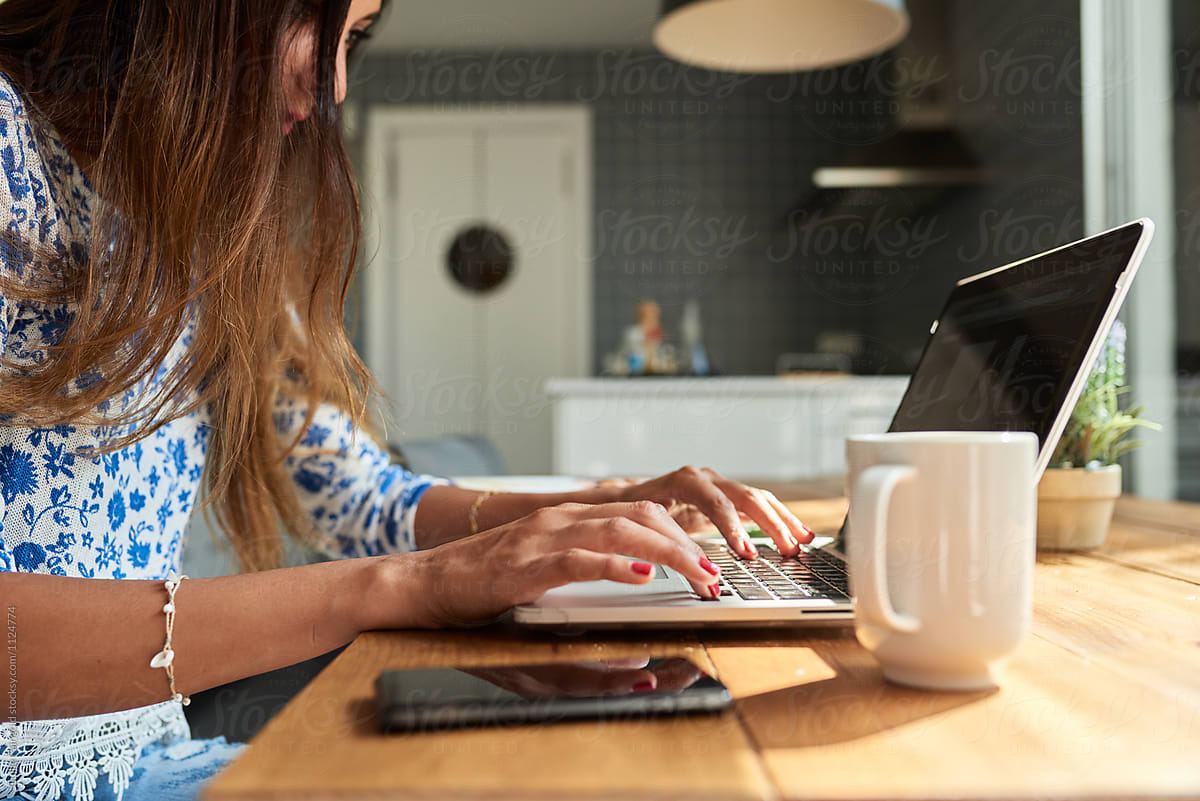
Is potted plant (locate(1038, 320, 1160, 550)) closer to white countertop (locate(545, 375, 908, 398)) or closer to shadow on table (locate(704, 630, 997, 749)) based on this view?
shadow on table (locate(704, 630, 997, 749))

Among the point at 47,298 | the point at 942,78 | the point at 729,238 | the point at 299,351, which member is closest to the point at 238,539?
the point at 299,351

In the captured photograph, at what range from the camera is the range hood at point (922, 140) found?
11.0ft

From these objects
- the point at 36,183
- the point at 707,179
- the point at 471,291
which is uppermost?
the point at 707,179

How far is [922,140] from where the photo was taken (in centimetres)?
342

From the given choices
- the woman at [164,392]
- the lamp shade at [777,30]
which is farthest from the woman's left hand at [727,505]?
the lamp shade at [777,30]

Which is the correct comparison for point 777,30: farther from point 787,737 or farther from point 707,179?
point 707,179

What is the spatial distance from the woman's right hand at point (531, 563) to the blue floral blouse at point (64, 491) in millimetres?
184

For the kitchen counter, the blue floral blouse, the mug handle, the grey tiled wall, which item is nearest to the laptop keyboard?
the mug handle

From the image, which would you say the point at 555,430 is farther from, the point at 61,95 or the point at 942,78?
the point at 61,95

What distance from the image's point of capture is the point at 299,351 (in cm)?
99

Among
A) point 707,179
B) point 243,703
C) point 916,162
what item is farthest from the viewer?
point 707,179

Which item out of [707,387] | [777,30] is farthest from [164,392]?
[707,387]

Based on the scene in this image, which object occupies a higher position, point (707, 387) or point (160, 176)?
point (160, 176)

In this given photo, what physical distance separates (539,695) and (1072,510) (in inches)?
24.7
